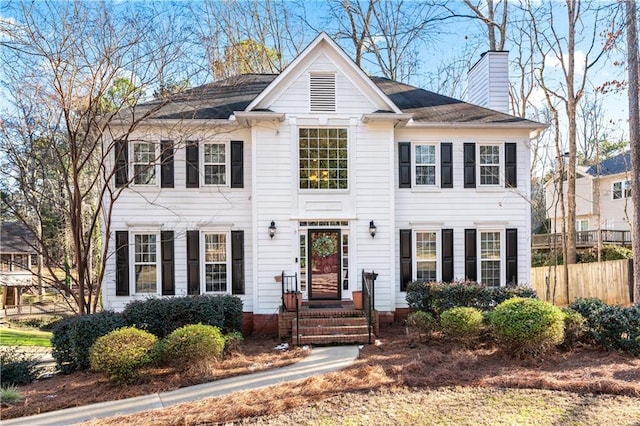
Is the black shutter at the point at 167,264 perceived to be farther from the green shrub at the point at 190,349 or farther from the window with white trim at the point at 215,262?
the green shrub at the point at 190,349

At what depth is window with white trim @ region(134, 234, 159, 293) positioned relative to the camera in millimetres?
11211

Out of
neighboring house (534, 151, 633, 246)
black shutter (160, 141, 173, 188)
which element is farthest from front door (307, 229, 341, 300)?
neighboring house (534, 151, 633, 246)

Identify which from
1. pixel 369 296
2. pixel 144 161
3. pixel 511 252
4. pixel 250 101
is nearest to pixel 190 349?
pixel 369 296

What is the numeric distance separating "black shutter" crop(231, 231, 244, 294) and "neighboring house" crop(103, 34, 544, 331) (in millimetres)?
32

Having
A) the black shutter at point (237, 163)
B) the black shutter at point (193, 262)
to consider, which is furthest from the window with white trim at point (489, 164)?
the black shutter at point (193, 262)

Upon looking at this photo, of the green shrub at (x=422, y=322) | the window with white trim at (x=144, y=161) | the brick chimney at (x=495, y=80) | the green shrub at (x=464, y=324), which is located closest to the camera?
the green shrub at (x=464, y=324)

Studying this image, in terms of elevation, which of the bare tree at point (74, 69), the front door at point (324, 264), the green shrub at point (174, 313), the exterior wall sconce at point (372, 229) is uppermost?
the bare tree at point (74, 69)

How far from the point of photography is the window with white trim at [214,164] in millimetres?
11516

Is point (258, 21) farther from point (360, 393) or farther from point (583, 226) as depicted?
point (583, 226)

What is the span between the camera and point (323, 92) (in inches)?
440

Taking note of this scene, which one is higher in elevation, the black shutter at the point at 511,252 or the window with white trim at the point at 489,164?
the window with white trim at the point at 489,164

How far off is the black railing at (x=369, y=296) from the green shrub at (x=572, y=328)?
13.7 feet

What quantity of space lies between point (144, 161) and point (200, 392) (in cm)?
738

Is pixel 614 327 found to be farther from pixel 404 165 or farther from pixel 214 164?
pixel 214 164
